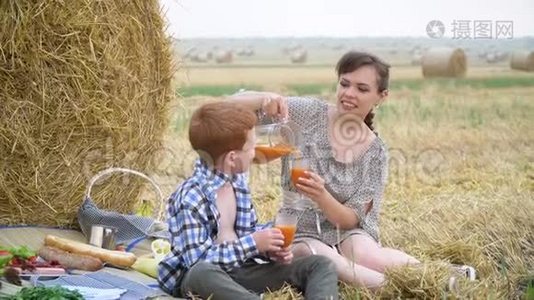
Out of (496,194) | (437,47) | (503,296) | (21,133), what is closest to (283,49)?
(437,47)

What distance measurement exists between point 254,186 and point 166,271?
3449 mm

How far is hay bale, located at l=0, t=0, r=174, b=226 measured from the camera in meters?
5.23

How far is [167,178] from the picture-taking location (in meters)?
7.66

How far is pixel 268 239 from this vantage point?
4.14 metres

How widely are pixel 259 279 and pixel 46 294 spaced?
0.91 m

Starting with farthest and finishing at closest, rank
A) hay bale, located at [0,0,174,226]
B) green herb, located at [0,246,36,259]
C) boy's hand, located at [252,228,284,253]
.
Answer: hay bale, located at [0,0,174,226] < green herb, located at [0,246,36,259] < boy's hand, located at [252,228,284,253]

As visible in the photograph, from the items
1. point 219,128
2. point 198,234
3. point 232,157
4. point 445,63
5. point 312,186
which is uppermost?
point 445,63

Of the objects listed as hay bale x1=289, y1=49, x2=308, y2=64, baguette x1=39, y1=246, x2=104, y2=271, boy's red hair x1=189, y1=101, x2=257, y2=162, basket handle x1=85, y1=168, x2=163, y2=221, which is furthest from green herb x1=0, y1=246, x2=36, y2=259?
hay bale x1=289, y1=49, x2=308, y2=64

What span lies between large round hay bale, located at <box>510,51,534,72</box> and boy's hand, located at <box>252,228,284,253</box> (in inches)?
375

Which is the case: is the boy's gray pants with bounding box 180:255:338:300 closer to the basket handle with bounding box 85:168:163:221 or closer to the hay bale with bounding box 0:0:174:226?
the basket handle with bounding box 85:168:163:221

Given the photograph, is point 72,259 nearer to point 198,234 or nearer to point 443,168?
point 198,234

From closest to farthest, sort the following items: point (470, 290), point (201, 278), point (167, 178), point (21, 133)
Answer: point (201, 278), point (470, 290), point (21, 133), point (167, 178)

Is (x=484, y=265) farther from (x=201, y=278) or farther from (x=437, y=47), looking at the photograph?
(x=437, y=47)

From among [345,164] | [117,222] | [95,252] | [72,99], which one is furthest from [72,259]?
[345,164]
